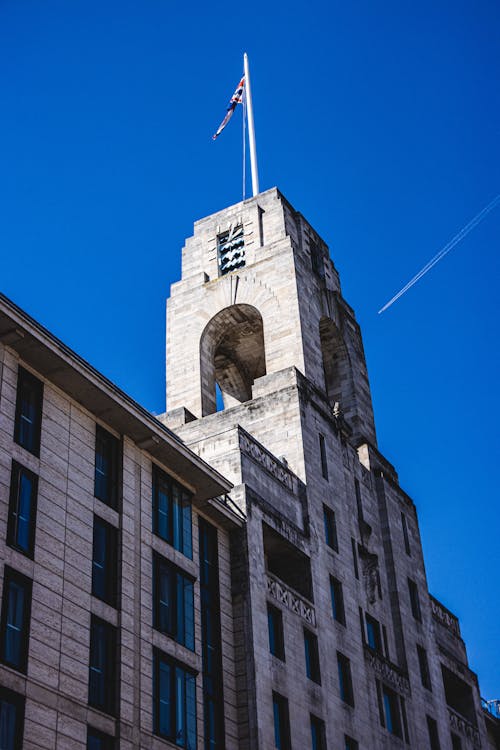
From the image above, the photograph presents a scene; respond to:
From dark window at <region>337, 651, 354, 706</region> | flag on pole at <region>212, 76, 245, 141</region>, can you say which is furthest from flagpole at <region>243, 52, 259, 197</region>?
dark window at <region>337, 651, 354, 706</region>

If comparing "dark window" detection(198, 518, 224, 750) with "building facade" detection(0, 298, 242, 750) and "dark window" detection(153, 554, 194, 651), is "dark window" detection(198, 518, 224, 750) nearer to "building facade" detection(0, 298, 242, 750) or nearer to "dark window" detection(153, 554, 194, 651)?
"building facade" detection(0, 298, 242, 750)

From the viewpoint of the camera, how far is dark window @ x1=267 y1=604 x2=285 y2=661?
145 ft

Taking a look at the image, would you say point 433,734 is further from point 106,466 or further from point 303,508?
point 106,466

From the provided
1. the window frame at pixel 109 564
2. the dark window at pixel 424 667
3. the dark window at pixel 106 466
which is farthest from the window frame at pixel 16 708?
the dark window at pixel 424 667

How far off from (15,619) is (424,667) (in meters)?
30.4

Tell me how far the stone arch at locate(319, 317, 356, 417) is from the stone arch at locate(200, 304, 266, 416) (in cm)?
362

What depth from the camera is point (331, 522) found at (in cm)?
5222

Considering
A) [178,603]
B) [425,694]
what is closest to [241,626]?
[178,603]

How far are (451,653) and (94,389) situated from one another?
31865 mm

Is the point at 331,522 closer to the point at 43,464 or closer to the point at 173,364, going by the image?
the point at 173,364

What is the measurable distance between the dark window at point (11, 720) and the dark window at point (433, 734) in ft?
96.0

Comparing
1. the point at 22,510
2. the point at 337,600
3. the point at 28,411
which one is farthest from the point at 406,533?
the point at 22,510

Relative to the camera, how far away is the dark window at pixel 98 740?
32938mm

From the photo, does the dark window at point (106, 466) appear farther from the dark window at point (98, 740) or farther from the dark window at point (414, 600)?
the dark window at point (414, 600)
